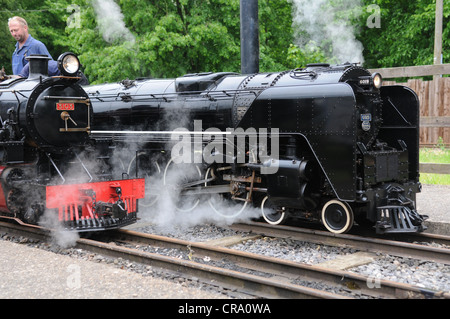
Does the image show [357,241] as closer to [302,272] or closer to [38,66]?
[302,272]

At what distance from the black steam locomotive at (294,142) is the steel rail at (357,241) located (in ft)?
0.56

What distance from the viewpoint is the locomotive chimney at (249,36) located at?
360 inches

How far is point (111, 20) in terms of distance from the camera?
538 inches

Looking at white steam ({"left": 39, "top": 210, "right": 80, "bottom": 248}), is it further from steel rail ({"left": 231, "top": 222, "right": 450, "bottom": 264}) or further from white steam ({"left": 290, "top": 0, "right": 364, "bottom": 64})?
white steam ({"left": 290, "top": 0, "right": 364, "bottom": 64})

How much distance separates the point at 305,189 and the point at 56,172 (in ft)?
11.8

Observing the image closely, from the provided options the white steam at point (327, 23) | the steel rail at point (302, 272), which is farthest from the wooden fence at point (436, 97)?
the steel rail at point (302, 272)

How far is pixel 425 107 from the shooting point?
13.1 metres

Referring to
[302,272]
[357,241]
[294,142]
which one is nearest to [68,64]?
[294,142]

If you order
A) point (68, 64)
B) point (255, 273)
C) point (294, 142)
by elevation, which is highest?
point (68, 64)

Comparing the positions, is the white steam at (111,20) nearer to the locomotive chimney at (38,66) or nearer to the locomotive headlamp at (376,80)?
the locomotive chimney at (38,66)

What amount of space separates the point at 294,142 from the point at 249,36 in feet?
10.3

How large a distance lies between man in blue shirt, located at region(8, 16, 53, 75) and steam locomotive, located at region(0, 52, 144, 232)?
0.72 m
